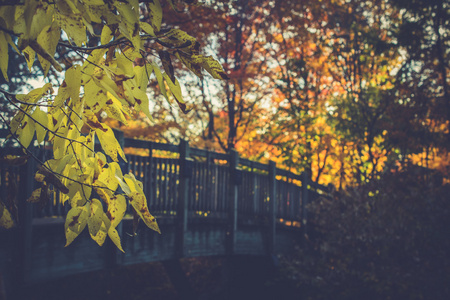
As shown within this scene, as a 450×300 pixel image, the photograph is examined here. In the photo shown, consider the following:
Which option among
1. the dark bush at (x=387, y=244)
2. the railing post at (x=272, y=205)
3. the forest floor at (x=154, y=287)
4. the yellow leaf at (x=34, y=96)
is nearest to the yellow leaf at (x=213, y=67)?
the yellow leaf at (x=34, y=96)

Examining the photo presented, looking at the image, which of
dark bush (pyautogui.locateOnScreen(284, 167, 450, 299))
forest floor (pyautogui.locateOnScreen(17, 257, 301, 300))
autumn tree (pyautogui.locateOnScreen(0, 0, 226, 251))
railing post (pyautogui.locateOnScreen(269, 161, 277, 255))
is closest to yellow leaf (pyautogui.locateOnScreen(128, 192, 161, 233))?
autumn tree (pyautogui.locateOnScreen(0, 0, 226, 251))

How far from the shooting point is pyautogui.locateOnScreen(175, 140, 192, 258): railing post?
736 centimetres

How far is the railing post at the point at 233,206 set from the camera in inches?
344

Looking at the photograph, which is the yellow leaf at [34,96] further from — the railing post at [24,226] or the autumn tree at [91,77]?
the railing post at [24,226]

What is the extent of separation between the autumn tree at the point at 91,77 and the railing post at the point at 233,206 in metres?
6.95

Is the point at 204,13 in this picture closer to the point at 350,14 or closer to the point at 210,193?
the point at 210,193

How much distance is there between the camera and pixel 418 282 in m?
7.46

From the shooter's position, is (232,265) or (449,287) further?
(232,265)

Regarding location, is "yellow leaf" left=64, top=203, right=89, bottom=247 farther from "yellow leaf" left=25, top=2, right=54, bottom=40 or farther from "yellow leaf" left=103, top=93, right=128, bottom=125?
"yellow leaf" left=25, top=2, right=54, bottom=40

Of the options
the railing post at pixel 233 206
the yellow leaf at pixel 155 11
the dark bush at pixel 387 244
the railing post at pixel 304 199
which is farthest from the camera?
the railing post at pixel 304 199

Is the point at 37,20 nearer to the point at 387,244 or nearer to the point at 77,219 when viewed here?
the point at 77,219

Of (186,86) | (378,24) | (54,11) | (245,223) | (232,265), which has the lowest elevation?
(232,265)

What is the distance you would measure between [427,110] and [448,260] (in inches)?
193

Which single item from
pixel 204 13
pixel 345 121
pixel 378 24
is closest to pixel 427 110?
pixel 345 121
